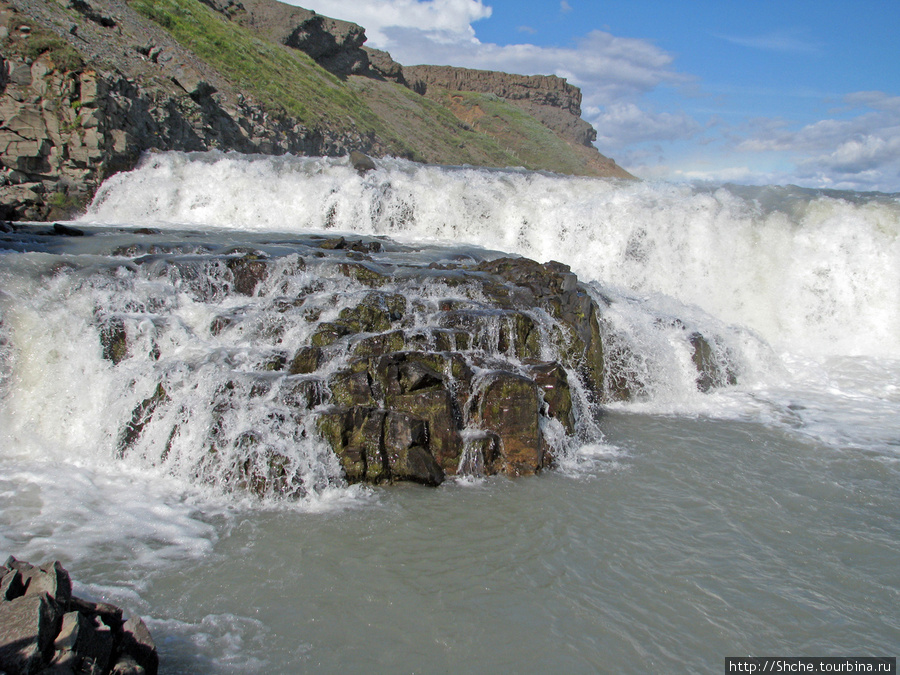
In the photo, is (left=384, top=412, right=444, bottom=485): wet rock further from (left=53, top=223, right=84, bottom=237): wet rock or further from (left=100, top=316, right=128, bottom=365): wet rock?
(left=53, top=223, right=84, bottom=237): wet rock

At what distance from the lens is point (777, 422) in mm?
8555

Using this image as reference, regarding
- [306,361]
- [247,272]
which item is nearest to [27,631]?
[306,361]

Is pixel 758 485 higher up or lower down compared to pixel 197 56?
lower down

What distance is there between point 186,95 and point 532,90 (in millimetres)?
82446

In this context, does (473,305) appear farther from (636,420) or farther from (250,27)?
(250,27)

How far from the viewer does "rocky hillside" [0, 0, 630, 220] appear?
15.9m

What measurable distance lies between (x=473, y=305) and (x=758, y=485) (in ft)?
14.1

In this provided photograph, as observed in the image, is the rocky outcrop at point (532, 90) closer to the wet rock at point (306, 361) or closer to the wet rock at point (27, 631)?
the wet rock at point (306, 361)

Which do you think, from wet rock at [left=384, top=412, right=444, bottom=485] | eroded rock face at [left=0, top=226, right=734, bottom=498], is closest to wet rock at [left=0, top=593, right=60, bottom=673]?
eroded rock face at [left=0, top=226, right=734, bottom=498]

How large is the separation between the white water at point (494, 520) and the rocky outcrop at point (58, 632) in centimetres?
48

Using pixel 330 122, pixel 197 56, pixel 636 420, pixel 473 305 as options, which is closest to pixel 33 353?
pixel 473 305

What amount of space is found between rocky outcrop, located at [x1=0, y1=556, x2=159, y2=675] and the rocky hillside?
15.3 m

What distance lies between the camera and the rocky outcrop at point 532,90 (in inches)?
3504

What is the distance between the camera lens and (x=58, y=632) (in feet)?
8.92
